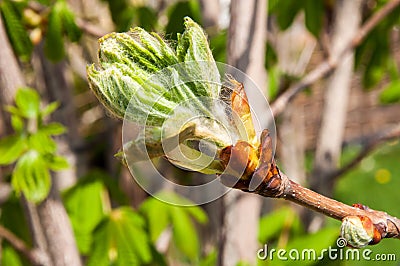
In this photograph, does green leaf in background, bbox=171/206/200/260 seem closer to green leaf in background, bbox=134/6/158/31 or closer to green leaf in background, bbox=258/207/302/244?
green leaf in background, bbox=258/207/302/244

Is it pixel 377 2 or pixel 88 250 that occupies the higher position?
pixel 377 2

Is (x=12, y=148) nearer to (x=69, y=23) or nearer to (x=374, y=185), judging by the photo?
(x=69, y=23)

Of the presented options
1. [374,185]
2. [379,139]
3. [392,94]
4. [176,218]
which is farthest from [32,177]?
[374,185]

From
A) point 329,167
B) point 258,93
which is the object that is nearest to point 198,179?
point 329,167

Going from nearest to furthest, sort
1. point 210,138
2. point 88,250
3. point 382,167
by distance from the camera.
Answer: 1. point 210,138
2. point 88,250
3. point 382,167

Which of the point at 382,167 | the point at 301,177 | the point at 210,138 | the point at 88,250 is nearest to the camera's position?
the point at 210,138

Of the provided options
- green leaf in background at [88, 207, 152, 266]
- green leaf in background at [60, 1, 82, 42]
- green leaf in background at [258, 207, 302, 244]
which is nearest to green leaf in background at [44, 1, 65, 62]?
green leaf in background at [60, 1, 82, 42]

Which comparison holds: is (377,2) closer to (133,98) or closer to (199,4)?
(199,4)
